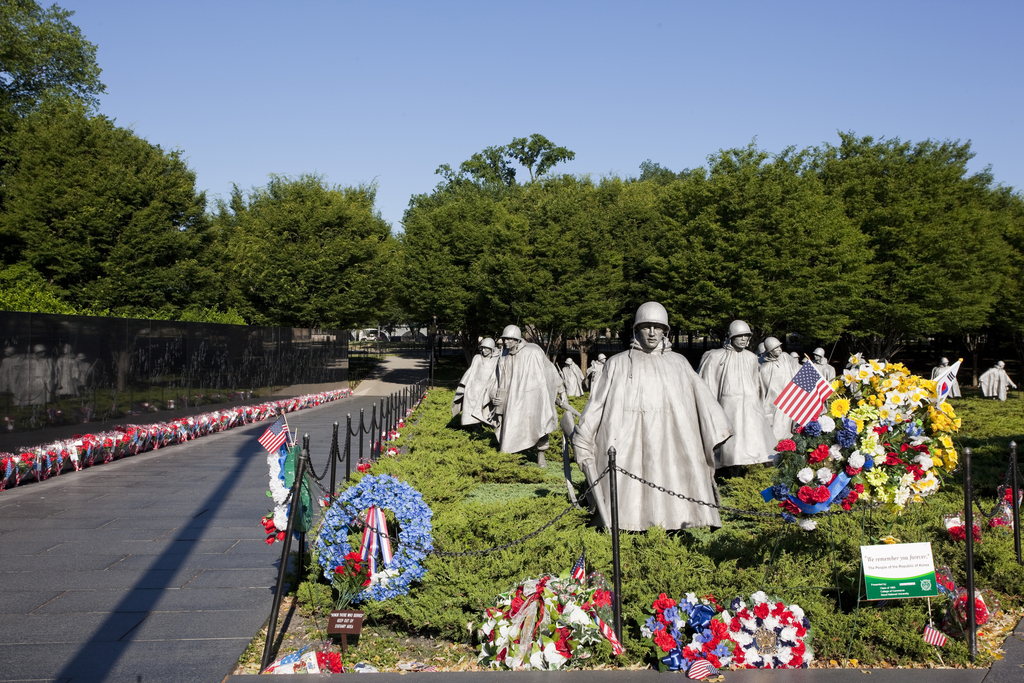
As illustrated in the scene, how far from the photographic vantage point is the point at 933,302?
97.0ft

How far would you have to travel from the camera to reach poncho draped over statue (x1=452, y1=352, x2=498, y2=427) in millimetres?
13875

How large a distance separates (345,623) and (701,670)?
2095mm

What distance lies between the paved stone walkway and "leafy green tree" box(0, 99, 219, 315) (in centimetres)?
1592

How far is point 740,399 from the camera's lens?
33.7 ft

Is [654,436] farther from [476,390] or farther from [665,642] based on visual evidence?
[476,390]

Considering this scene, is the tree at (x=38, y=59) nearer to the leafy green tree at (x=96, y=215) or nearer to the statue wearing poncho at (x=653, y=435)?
the leafy green tree at (x=96, y=215)

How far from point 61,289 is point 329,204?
1358 centimetres

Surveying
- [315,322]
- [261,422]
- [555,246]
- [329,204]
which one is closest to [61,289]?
[261,422]

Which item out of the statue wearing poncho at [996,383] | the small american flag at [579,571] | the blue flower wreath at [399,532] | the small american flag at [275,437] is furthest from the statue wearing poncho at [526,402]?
the statue wearing poncho at [996,383]

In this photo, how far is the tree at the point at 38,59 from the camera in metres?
28.6

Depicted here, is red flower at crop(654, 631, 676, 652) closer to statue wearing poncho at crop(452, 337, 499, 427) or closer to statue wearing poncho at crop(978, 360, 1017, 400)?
statue wearing poncho at crop(452, 337, 499, 427)

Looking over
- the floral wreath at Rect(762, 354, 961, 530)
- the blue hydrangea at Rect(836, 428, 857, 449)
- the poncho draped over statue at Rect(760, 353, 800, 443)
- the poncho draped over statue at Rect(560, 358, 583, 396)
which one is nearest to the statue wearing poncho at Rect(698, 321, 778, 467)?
the poncho draped over statue at Rect(760, 353, 800, 443)

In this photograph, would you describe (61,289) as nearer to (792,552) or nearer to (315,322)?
(315,322)

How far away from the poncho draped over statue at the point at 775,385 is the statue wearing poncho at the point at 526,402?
3.16 metres
